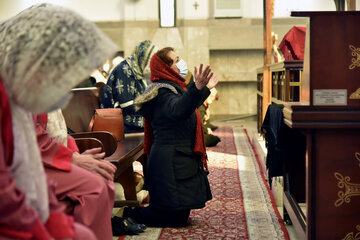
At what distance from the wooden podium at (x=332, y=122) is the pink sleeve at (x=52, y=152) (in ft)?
4.54

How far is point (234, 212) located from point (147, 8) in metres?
12.3

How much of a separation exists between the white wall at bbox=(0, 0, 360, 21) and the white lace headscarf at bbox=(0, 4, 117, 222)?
1463 centimetres

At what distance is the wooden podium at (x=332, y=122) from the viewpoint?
11.1 feet

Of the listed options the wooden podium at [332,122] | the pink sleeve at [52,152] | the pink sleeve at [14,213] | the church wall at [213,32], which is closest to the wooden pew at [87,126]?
the wooden podium at [332,122]

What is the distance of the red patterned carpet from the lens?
448 centimetres

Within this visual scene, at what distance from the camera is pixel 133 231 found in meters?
4.55

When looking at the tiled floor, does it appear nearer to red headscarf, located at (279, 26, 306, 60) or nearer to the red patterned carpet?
red headscarf, located at (279, 26, 306, 60)

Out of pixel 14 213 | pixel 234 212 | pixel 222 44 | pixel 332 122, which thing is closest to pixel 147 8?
pixel 222 44

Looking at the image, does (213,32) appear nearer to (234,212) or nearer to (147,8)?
(147,8)

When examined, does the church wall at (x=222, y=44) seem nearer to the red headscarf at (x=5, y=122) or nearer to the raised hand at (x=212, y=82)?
the raised hand at (x=212, y=82)

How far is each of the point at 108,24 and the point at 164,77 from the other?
12.5 metres

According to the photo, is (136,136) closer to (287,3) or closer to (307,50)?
(307,50)

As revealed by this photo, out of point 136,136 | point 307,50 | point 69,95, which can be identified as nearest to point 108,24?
point 136,136

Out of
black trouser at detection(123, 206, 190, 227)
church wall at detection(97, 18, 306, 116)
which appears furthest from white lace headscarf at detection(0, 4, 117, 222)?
church wall at detection(97, 18, 306, 116)
